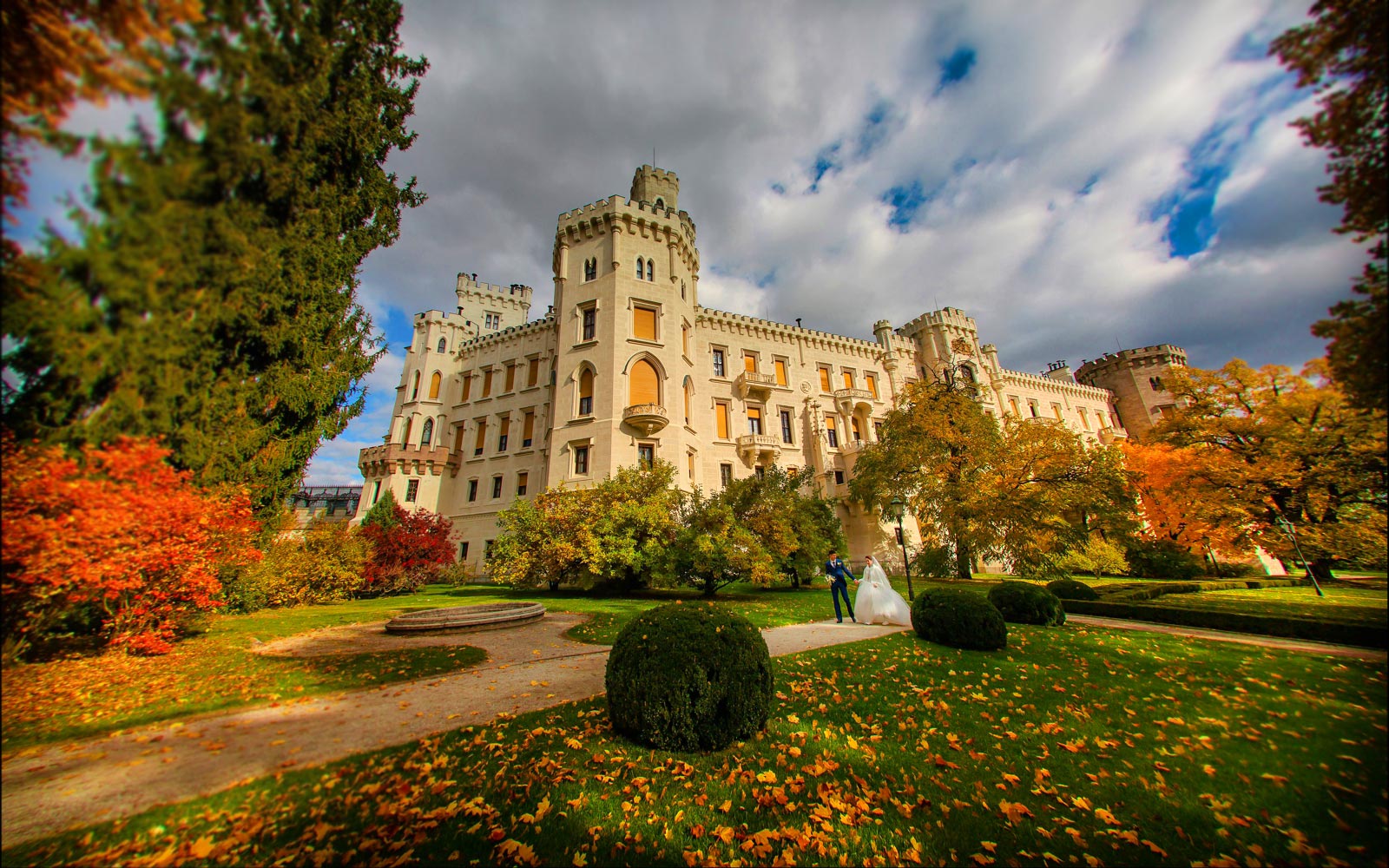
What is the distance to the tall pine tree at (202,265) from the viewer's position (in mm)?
1665

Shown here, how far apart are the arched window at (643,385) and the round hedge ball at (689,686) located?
18931mm

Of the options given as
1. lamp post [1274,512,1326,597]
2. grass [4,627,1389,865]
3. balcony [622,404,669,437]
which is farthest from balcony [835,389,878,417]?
lamp post [1274,512,1326,597]

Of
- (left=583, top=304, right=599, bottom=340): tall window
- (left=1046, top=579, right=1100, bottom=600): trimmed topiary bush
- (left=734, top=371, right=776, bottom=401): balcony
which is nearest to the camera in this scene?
(left=1046, top=579, right=1100, bottom=600): trimmed topiary bush

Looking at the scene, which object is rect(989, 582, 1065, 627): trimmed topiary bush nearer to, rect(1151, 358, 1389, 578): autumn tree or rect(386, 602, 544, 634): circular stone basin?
rect(1151, 358, 1389, 578): autumn tree

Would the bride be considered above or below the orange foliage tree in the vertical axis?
below

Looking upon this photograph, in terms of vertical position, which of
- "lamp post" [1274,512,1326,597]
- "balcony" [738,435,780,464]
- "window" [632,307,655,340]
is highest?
"window" [632,307,655,340]

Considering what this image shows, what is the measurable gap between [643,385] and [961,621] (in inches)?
715

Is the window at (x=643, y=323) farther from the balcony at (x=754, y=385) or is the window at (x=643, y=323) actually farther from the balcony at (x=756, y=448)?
the balcony at (x=756, y=448)

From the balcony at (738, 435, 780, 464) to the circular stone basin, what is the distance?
18110 millimetres

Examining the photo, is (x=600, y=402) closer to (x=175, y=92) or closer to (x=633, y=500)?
(x=633, y=500)

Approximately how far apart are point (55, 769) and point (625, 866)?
3.44m

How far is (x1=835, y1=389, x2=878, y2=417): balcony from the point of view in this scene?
31875 mm

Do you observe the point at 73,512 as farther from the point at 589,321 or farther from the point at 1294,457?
the point at 589,321

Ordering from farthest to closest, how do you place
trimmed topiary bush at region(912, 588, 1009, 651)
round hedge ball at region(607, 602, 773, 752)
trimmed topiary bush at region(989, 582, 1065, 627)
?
trimmed topiary bush at region(989, 582, 1065, 627), trimmed topiary bush at region(912, 588, 1009, 651), round hedge ball at region(607, 602, 773, 752)
